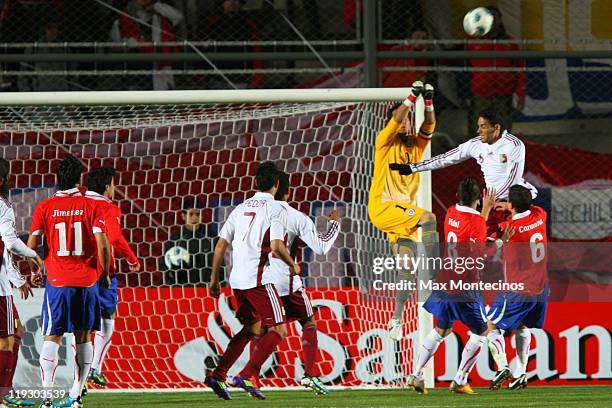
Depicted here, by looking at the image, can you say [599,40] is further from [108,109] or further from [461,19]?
[108,109]

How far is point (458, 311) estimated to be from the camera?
9336 mm

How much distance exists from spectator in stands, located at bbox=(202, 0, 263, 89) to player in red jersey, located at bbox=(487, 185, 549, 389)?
142 inches

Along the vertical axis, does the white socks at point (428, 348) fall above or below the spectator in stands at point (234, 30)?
below

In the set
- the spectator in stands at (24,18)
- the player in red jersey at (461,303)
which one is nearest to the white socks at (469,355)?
the player in red jersey at (461,303)

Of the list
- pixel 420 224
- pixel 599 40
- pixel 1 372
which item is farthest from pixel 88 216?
pixel 599 40

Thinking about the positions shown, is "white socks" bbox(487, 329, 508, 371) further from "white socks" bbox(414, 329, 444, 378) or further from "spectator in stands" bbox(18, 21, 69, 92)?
"spectator in stands" bbox(18, 21, 69, 92)

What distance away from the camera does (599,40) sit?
40.2 ft

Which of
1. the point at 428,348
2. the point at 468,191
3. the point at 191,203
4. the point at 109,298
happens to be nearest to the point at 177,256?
the point at 191,203

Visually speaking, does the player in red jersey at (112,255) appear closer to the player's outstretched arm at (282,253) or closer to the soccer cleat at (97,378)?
the soccer cleat at (97,378)

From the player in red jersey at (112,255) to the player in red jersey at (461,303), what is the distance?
2.16 m

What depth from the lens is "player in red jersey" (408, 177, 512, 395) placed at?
9.35m

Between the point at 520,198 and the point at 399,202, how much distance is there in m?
0.90

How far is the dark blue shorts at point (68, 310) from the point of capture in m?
7.72

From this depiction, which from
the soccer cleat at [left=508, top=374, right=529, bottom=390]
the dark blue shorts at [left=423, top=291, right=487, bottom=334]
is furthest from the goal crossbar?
the soccer cleat at [left=508, top=374, right=529, bottom=390]
